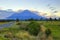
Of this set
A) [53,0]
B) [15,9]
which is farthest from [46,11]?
[15,9]

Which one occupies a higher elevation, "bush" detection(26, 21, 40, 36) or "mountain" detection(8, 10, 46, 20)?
"mountain" detection(8, 10, 46, 20)

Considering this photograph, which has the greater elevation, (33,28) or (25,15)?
(25,15)

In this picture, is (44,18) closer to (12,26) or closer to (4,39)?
(12,26)

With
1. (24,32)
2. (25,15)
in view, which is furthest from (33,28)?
(25,15)

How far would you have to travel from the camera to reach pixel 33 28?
2256 millimetres

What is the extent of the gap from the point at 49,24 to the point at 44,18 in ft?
0.48

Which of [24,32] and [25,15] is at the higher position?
[25,15]

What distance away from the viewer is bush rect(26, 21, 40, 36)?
226 cm

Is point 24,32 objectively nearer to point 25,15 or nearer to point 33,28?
point 33,28

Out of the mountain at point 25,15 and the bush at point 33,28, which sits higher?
the mountain at point 25,15

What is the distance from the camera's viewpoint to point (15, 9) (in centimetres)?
232

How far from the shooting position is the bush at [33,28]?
2256 millimetres

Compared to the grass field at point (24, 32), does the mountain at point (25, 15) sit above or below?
above

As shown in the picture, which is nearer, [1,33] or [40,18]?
[1,33]
